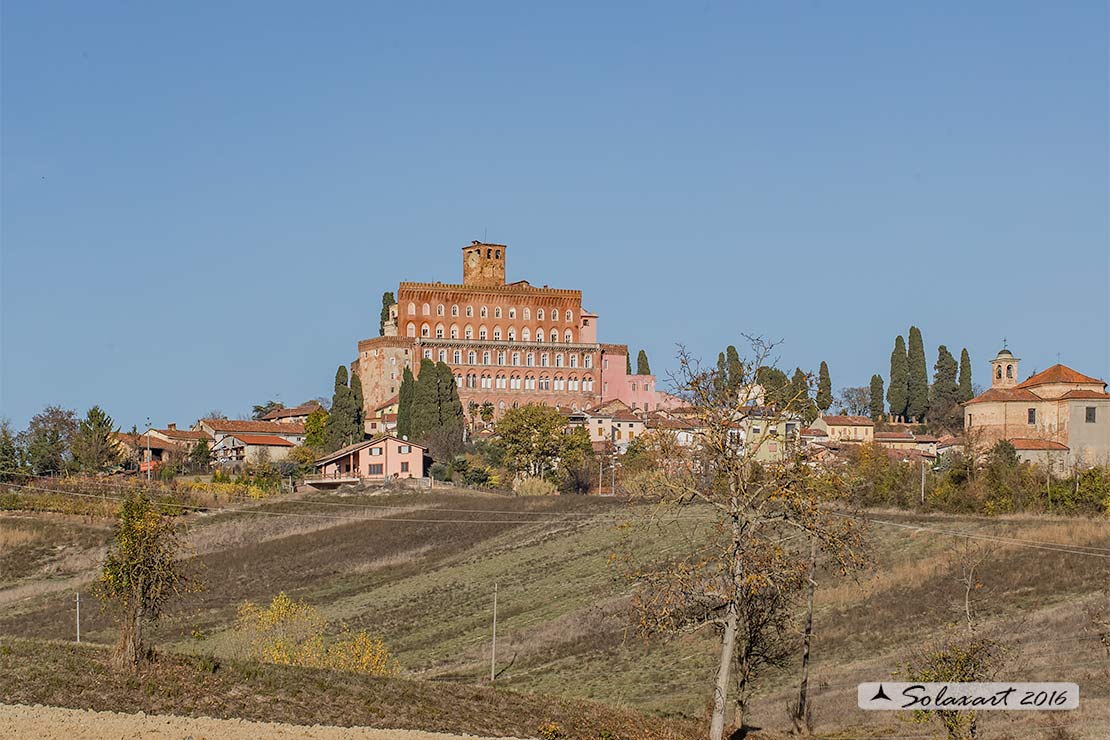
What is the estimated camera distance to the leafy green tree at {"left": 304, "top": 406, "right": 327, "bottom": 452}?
5103 inches

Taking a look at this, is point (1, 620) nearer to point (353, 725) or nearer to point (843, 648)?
point (843, 648)

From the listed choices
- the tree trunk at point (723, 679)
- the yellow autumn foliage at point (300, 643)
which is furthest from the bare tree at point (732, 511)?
the yellow autumn foliage at point (300, 643)

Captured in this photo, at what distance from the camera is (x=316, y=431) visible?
133 metres

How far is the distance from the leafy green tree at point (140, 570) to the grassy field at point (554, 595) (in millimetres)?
4378

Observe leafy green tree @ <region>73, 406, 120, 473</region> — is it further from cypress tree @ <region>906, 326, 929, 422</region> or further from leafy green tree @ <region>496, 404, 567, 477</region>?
cypress tree @ <region>906, 326, 929, 422</region>

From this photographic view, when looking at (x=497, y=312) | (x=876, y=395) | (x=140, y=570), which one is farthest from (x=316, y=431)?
(x=140, y=570)

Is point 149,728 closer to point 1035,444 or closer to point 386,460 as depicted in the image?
point 1035,444

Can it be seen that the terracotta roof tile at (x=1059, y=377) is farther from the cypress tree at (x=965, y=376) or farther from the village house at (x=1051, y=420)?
the cypress tree at (x=965, y=376)

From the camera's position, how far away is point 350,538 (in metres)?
86.9

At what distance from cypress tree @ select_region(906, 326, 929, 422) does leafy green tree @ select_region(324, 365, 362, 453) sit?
56659mm

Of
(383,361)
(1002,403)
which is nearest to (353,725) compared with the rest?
(1002,403)

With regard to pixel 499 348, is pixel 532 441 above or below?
below

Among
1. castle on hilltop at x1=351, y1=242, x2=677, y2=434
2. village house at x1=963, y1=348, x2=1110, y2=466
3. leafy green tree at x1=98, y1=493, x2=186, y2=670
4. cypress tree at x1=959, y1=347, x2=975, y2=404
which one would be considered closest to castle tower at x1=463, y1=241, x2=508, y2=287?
castle on hilltop at x1=351, y1=242, x2=677, y2=434

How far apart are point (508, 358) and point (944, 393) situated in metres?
43.0
